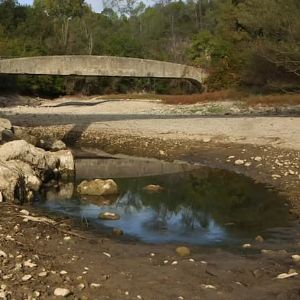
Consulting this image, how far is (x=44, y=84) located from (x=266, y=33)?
40.5m

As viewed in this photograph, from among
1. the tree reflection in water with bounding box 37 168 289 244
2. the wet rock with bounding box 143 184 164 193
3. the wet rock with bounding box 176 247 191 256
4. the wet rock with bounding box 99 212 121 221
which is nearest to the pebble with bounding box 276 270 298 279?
the wet rock with bounding box 176 247 191 256

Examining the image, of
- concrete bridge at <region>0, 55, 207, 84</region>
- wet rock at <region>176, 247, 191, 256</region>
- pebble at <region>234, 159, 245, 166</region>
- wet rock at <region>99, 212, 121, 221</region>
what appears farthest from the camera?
concrete bridge at <region>0, 55, 207, 84</region>

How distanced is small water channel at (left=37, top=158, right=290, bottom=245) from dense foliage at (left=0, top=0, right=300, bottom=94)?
10.4m

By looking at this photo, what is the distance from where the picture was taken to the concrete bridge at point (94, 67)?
4762 centimetres

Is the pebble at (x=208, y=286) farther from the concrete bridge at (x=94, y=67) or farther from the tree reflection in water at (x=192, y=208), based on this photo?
the concrete bridge at (x=94, y=67)

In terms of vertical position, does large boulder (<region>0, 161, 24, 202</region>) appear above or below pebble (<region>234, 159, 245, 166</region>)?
above

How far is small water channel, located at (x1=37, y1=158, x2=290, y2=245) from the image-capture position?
11.1 metres

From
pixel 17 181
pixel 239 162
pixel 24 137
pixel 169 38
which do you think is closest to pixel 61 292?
pixel 17 181

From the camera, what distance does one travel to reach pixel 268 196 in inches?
553

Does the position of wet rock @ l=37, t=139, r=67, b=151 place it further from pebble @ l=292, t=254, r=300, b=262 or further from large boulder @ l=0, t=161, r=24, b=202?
pebble @ l=292, t=254, r=300, b=262

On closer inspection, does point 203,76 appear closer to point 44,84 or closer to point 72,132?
point 44,84

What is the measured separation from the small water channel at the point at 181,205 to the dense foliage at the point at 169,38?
34.0 feet

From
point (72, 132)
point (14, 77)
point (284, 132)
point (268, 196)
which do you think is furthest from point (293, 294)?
point (14, 77)

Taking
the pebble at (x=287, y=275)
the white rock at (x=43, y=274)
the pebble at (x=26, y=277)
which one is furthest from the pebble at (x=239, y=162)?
the pebble at (x=26, y=277)
